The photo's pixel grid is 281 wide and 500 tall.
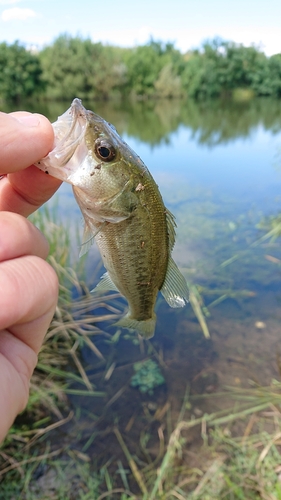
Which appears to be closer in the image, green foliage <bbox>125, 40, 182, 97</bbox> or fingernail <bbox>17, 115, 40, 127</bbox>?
fingernail <bbox>17, 115, 40, 127</bbox>

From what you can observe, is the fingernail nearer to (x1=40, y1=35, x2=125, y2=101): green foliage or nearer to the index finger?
the index finger

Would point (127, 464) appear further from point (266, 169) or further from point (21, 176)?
point (266, 169)

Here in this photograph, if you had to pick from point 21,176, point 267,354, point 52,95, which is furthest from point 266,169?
point 52,95

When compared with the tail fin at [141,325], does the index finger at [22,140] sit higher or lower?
higher

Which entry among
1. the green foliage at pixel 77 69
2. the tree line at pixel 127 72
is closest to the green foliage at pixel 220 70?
the tree line at pixel 127 72

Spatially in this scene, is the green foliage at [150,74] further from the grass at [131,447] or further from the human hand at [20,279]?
the human hand at [20,279]

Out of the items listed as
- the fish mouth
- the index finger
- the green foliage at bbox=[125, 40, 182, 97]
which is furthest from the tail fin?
the green foliage at bbox=[125, 40, 182, 97]
